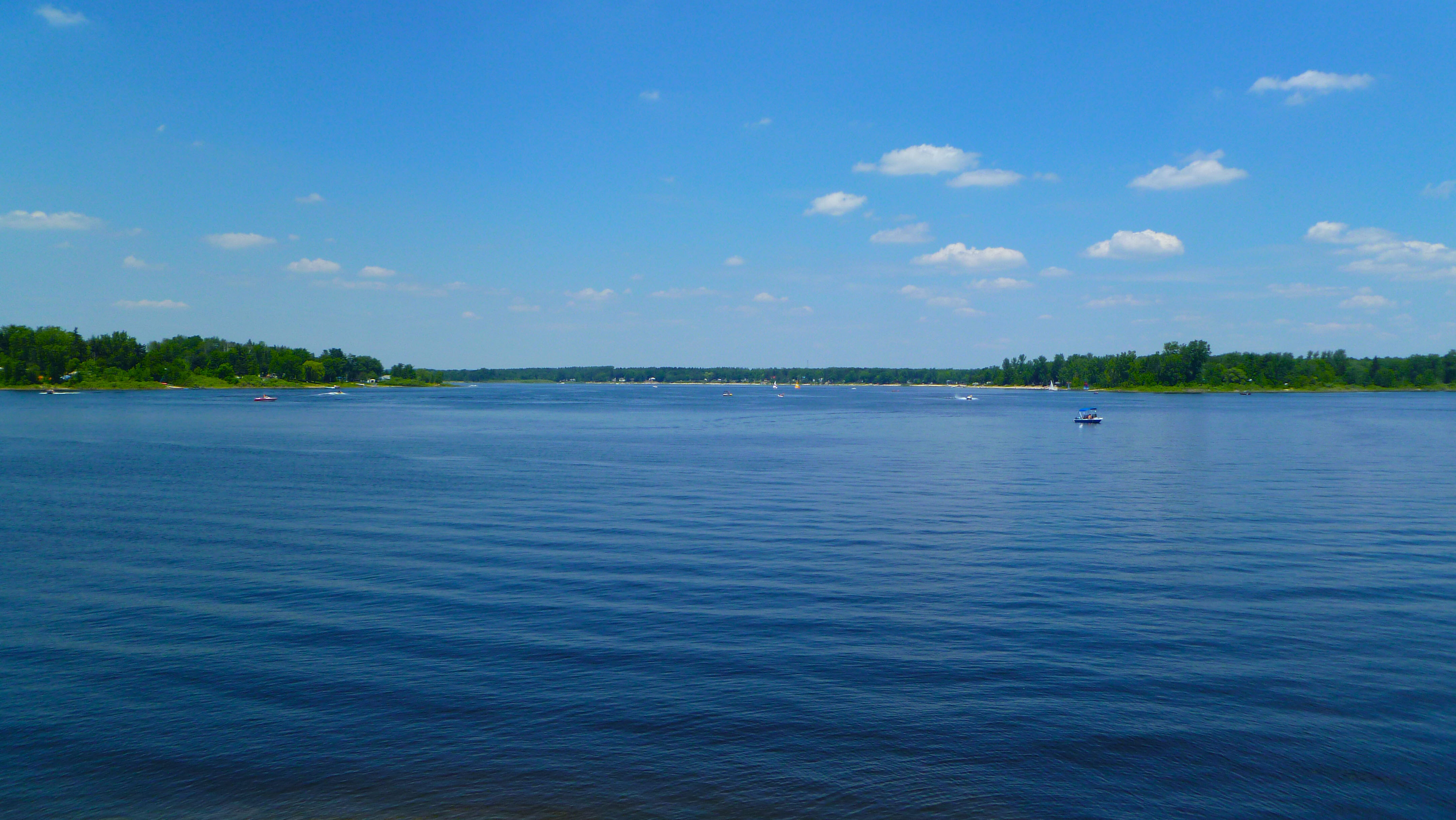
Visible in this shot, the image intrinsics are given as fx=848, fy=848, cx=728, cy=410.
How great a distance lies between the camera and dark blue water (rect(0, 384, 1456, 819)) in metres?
13.9

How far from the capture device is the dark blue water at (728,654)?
13867 millimetres

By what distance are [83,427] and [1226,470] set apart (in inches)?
4919

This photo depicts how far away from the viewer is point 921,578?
2789cm

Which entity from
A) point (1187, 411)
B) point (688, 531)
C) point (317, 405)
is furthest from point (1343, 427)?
point (317, 405)

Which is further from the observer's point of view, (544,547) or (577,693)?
(544,547)

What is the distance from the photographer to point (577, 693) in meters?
17.5

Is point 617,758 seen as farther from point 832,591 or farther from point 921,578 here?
point 921,578

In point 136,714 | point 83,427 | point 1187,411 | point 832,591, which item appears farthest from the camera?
point 1187,411

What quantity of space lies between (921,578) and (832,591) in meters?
3.62

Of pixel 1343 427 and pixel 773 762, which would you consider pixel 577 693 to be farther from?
pixel 1343 427

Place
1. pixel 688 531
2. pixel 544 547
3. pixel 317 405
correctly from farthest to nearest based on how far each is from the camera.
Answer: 1. pixel 317 405
2. pixel 688 531
3. pixel 544 547

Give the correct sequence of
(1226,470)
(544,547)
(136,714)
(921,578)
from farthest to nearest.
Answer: (1226,470)
(544,547)
(921,578)
(136,714)

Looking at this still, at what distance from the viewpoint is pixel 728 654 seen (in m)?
20.0

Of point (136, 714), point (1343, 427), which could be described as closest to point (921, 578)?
point (136, 714)
